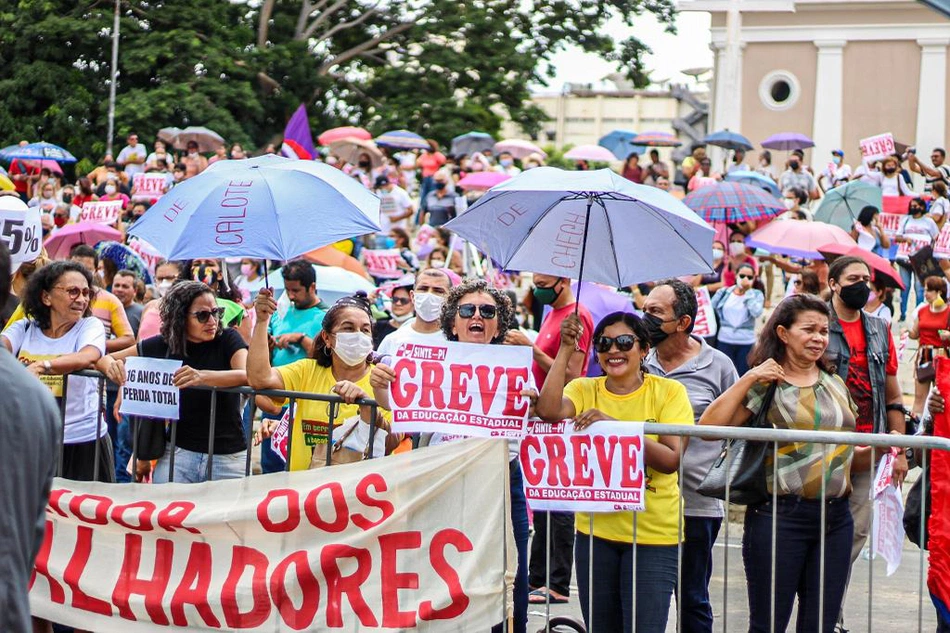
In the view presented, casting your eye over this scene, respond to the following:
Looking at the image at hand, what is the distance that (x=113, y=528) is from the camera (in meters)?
6.57

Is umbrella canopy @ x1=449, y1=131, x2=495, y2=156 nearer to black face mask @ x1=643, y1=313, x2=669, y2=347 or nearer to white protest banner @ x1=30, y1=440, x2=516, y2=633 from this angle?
black face mask @ x1=643, y1=313, x2=669, y2=347

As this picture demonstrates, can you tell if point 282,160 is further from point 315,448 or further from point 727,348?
point 727,348

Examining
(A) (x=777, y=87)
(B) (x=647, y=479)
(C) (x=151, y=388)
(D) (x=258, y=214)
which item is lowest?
(B) (x=647, y=479)

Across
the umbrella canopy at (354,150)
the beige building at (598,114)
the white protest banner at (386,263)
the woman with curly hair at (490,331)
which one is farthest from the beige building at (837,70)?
the beige building at (598,114)

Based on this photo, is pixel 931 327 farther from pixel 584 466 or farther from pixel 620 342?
pixel 584 466

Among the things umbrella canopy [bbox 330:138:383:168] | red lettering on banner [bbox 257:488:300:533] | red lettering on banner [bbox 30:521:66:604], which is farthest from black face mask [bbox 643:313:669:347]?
umbrella canopy [bbox 330:138:383:168]

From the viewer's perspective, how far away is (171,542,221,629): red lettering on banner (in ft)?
20.7

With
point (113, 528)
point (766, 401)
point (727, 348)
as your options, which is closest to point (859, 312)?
point (766, 401)

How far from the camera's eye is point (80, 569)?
260 inches

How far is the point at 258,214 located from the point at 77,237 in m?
7.44

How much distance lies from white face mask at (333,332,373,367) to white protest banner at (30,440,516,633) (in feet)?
2.77

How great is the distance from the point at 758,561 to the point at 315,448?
207 centimetres

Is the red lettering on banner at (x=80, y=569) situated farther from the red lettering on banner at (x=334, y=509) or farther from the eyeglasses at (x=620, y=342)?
the eyeglasses at (x=620, y=342)

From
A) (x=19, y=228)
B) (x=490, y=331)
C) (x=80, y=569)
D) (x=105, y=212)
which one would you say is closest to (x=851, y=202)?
(x=105, y=212)
